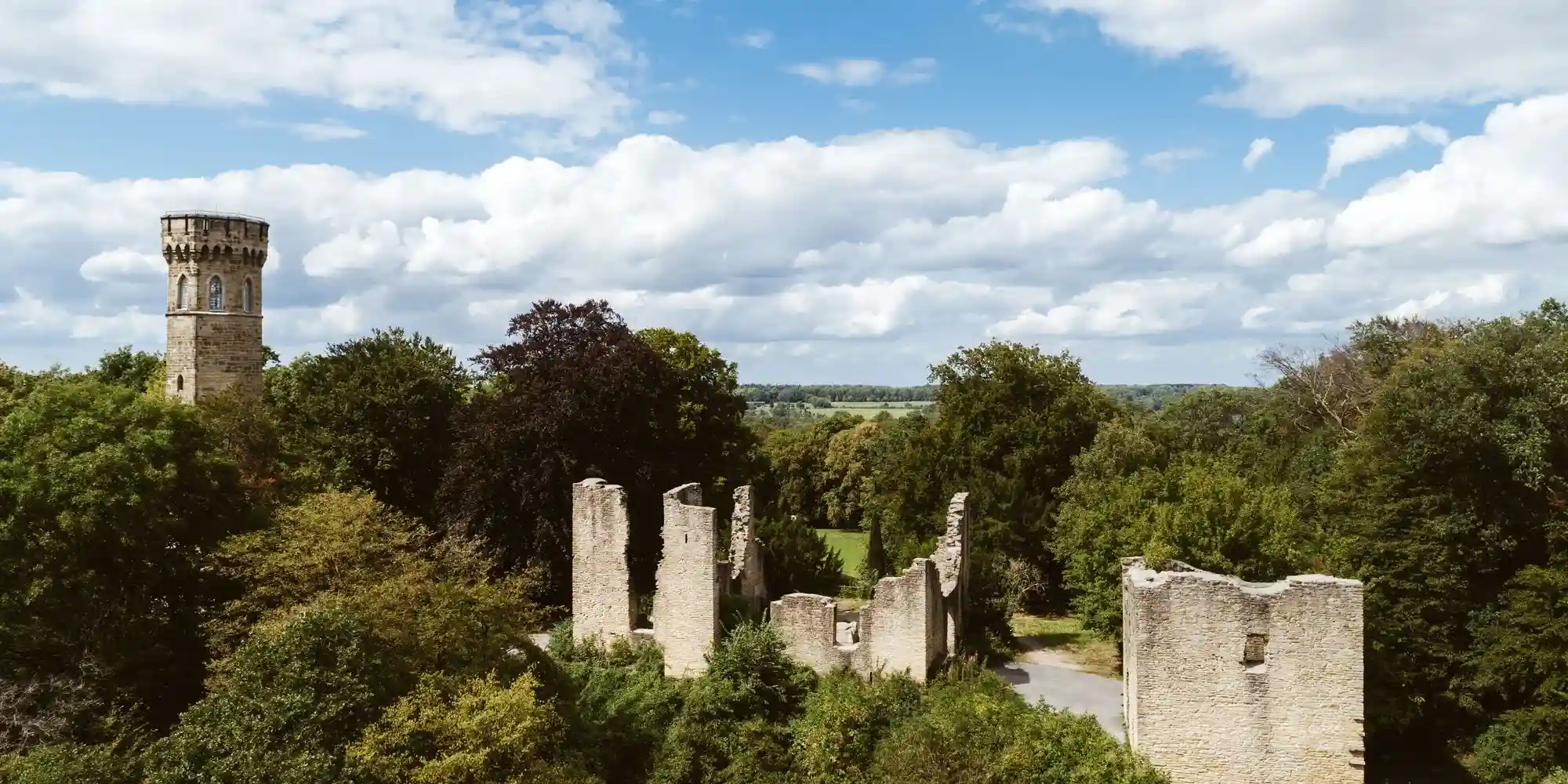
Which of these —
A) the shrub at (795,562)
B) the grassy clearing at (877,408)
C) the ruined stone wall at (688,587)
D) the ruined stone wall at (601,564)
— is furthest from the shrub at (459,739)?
the grassy clearing at (877,408)

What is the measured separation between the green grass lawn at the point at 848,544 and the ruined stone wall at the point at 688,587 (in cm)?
1919

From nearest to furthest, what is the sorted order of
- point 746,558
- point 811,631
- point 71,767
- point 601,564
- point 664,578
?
point 71,767 < point 811,631 < point 664,578 < point 601,564 < point 746,558

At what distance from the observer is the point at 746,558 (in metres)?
24.2

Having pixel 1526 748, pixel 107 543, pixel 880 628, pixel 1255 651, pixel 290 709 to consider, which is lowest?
pixel 1526 748

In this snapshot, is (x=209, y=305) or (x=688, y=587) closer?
(x=688, y=587)

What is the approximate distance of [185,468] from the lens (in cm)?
2205

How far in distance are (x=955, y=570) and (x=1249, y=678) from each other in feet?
28.4

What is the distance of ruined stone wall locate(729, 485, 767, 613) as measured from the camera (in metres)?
24.0

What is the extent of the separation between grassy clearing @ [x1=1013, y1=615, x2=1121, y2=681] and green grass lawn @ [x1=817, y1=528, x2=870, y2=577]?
11.2m

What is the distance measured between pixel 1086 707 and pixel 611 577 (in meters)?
10.1

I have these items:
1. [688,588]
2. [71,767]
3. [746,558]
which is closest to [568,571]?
[746,558]

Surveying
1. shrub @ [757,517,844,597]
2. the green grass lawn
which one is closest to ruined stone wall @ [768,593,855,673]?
shrub @ [757,517,844,597]

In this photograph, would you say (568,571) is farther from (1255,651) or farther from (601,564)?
(1255,651)

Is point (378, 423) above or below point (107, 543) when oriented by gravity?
above
